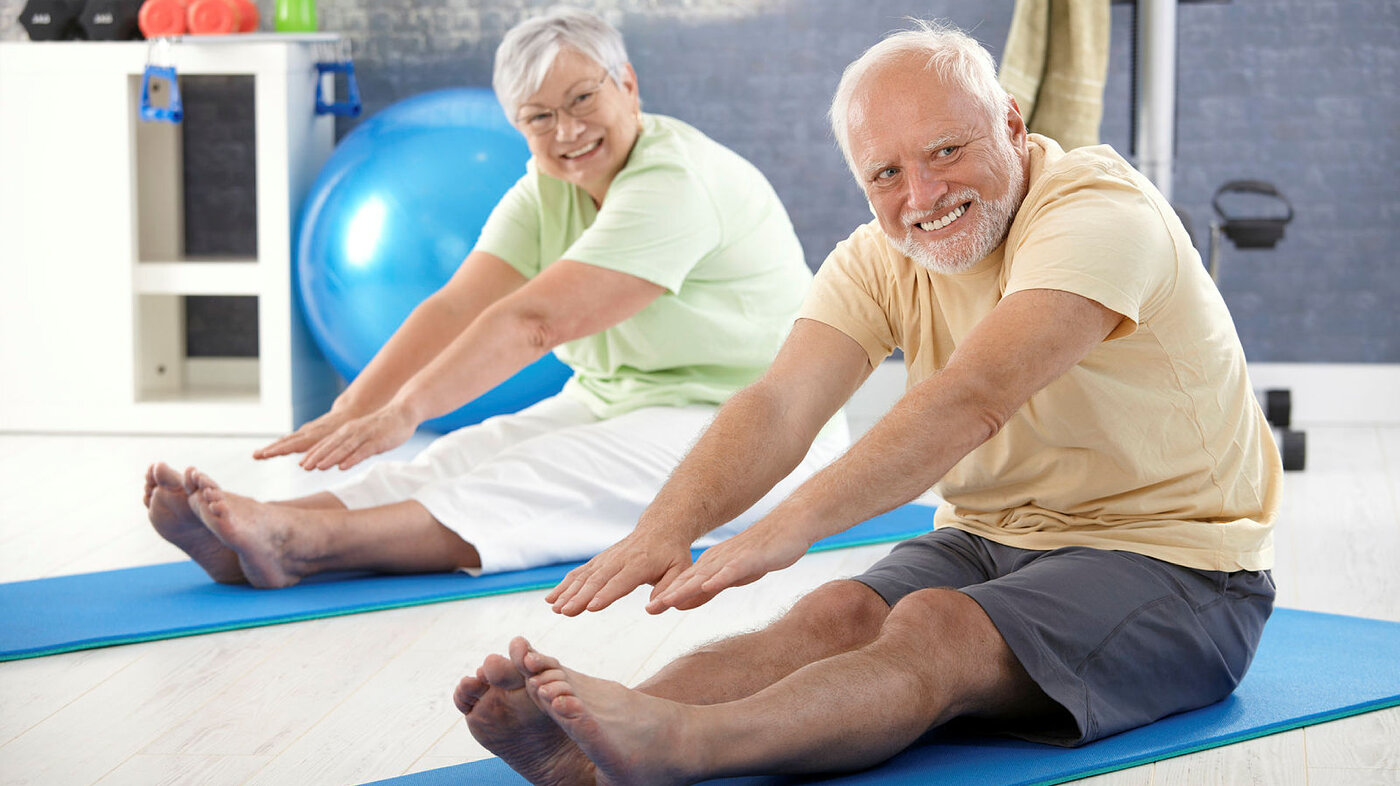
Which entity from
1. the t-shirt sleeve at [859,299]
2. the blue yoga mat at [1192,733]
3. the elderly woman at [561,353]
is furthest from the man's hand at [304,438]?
the t-shirt sleeve at [859,299]

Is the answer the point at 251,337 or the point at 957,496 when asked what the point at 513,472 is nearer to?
the point at 957,496

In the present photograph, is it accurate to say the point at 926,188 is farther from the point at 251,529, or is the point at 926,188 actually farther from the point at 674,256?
the point at 251,529

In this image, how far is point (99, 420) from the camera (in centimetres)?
439

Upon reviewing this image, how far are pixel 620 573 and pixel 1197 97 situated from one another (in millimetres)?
3486

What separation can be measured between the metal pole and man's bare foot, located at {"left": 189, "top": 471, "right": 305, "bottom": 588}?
237 cm

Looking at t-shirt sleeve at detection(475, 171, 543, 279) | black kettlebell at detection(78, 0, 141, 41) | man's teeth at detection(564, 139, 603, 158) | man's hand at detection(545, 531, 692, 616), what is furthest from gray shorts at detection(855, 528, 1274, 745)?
black kettlebell at detection(78, 0, 141, 41)

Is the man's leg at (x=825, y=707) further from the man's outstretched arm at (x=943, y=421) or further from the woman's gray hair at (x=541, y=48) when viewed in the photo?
the woman's gray hair at (x=541, y=48)

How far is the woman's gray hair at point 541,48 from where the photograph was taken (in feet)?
8.68

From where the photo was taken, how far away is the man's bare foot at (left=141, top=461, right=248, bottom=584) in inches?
89.7

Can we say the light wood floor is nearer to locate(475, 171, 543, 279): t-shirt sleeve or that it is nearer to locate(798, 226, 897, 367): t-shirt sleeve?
locate(798, 226, 897, 367): t-shirt sleeve

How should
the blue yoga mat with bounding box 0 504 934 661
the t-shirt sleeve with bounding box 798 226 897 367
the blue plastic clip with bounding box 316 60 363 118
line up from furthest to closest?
the blue plastic clip with bounding box 316 60 363 118
the blue yoga mat with bounding box 0 504 934 661
the t-shirt sleeve with bounding box 798 226 897 367

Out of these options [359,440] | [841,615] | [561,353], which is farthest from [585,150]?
[841,615]

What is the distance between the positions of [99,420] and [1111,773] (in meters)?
3.55

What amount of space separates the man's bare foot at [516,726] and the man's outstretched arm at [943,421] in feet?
0.58
